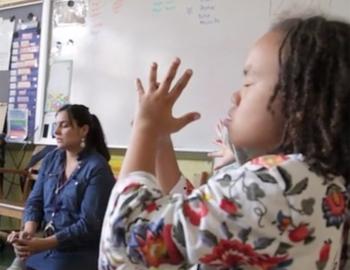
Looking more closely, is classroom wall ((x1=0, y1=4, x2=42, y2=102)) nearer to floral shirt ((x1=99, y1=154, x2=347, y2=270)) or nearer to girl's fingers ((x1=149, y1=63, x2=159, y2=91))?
girl's fingers ((x1=149, y1=63, x2=159, y2=91))

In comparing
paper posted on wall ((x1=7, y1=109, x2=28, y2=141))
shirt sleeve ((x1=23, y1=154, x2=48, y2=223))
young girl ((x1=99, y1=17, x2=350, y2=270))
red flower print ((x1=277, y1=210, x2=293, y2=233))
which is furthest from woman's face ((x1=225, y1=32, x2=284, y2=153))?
paper posted on wall ((x1=7, y1=109, x2=28, y2=141))

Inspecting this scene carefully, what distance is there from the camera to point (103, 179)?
2027mm

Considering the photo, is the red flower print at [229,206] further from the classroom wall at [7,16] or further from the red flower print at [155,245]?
the classroom wall at [7,16]

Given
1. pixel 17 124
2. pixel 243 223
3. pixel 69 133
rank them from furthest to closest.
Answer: pixel 17 124 → pixel 69 133 → pixel 243 223

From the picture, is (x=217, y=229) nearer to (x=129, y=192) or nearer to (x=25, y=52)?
(x=129, y=192)

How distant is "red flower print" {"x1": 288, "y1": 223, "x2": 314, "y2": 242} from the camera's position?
0.49 m

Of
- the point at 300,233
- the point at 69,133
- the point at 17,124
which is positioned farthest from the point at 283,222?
the point at 17,124

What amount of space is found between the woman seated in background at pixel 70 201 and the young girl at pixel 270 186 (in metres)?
1.45

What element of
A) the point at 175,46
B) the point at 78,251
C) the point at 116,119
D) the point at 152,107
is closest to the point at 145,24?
the point at 175,46

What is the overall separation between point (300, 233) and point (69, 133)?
178 cm

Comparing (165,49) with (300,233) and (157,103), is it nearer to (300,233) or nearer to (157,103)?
(157,103)

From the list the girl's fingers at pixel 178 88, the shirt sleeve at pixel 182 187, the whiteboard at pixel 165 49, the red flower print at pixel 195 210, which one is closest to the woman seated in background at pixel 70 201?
the whiteboard at pixel 165 49

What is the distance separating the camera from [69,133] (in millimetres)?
2168

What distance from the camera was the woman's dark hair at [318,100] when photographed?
52 centimetres
